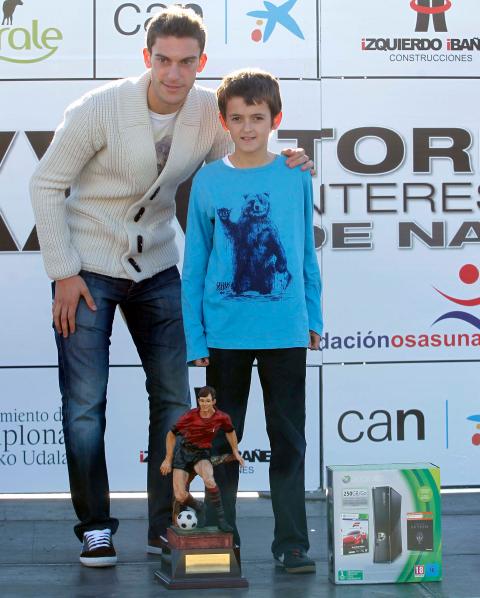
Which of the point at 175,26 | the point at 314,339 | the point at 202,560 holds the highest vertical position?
the point at 175,26

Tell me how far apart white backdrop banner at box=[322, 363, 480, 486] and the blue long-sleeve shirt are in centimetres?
117

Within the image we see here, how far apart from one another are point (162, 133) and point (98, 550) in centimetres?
145

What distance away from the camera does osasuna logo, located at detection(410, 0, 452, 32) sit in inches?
205

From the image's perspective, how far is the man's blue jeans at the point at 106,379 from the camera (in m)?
4.31

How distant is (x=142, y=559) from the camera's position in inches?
176

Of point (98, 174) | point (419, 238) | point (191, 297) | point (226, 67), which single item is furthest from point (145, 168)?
point (419, 238)

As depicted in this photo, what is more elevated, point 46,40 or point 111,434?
point 46,40

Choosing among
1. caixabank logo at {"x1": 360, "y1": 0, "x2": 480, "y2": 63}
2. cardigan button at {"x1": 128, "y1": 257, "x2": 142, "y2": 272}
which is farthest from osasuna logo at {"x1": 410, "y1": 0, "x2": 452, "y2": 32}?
cardigan button at {"x1": 128, "y1": 257, "x2": 142, "y2": 272}

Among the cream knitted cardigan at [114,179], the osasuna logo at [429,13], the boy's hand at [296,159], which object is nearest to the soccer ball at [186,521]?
the cream knitted cardigan at [114,179]

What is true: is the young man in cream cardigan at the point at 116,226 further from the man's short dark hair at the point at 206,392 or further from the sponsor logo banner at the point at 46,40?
the sponsor logo banner at the point at 46,40

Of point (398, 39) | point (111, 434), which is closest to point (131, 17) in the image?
point (398, 39)

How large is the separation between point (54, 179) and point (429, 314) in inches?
71.0

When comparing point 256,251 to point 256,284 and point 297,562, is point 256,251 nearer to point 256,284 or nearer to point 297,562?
point 256,284

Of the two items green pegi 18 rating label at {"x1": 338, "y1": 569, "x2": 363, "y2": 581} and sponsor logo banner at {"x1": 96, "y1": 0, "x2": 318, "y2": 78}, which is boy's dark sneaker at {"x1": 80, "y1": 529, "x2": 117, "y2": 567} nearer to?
green pegi 18 rating label at {"x1": 338, "y1": 569, "x2": 363, "y2": 581}
